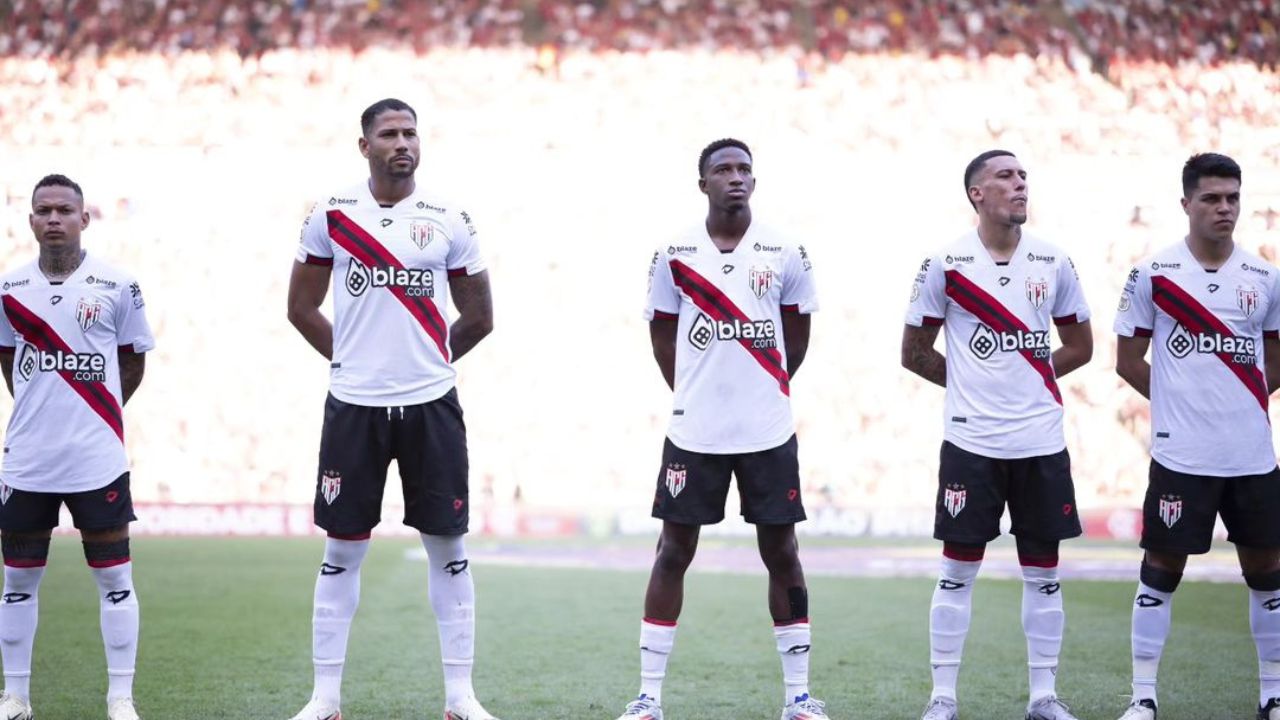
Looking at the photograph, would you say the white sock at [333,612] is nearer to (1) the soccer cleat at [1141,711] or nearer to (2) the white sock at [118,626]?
(2) the white sock at [118,626]

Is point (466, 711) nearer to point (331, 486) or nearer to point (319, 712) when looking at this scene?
point (319, 712)

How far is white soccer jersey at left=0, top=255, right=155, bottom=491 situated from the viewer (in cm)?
624

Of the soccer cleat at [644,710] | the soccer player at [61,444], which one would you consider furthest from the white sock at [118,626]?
the soccer cleat at [644,710]

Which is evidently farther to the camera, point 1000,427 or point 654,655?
point 1000,427

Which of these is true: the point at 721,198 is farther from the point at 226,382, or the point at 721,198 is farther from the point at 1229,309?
the point at 226,382

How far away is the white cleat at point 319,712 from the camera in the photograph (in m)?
5.74

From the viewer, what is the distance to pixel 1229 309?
638cm

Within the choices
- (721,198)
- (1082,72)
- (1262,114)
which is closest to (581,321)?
(1082,72)

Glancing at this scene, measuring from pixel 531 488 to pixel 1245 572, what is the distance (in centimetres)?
1225

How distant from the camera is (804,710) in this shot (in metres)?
5.94

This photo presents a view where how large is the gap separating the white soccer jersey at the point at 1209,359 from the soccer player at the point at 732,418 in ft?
5.64

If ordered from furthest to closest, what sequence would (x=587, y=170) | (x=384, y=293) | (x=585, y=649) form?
1. (x=587, y=170)
2. (x=585, y=649)
3. (x=384, y=293)

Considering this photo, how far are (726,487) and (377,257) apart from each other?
1787mm

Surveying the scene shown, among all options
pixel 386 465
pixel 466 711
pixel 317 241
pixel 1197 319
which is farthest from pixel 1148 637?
pixel 317 241
